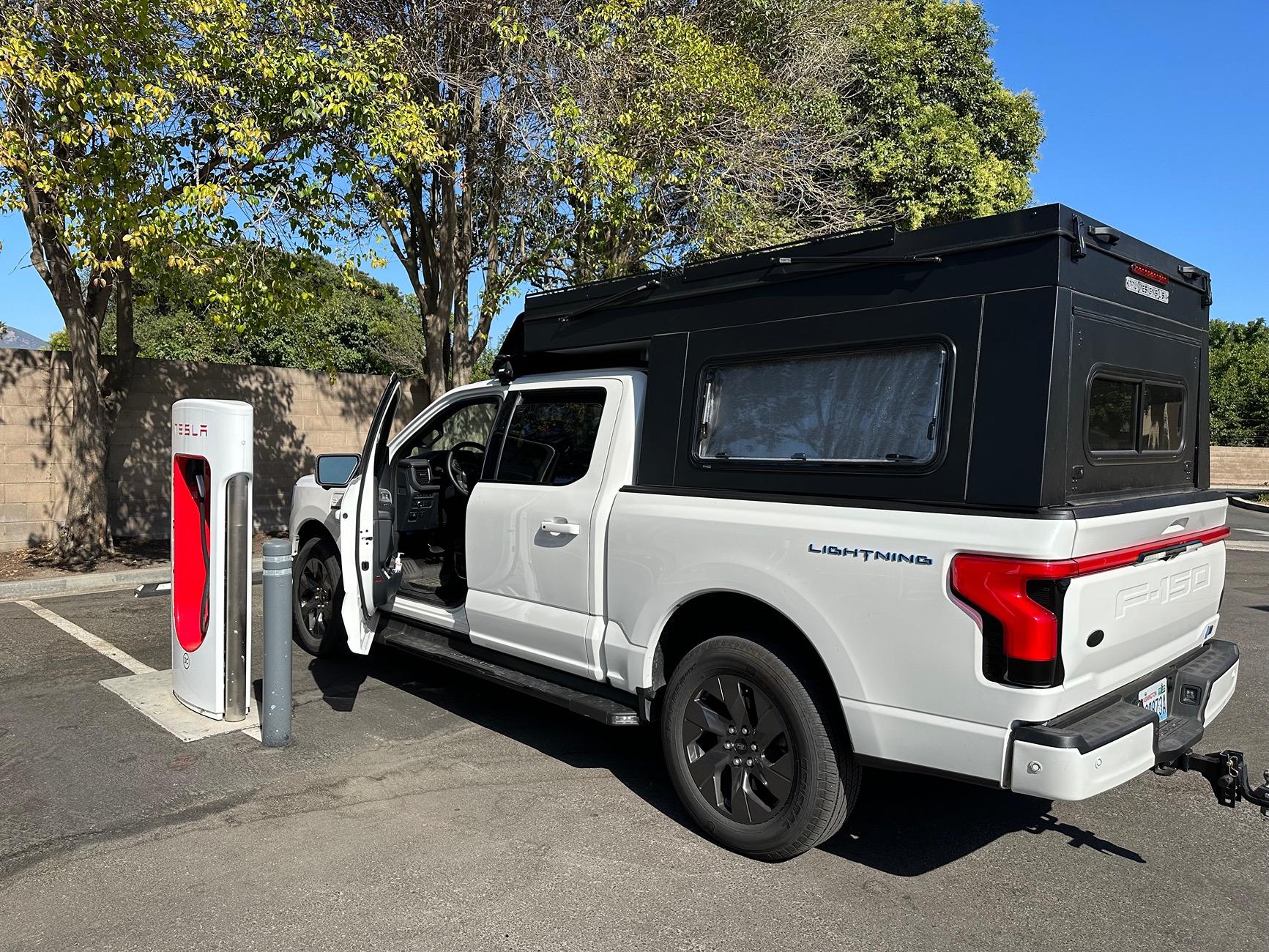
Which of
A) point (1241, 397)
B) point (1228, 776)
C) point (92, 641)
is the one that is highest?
point (1241, 397)

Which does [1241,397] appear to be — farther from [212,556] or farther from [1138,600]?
[212,556]

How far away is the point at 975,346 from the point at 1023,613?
3.00ft

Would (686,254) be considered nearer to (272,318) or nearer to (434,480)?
(272,318)

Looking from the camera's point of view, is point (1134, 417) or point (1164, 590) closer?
point (1164, 590)

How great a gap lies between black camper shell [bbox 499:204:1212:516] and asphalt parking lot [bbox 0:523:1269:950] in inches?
57.3

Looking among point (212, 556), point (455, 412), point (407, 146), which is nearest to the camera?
point (212, 556)

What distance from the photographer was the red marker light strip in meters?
3.55

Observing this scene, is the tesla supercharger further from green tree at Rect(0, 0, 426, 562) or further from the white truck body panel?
green tree at Rect(0, 0, 426, 562)

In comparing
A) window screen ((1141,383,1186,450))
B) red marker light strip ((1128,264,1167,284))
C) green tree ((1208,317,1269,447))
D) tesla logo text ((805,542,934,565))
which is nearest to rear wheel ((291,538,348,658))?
tesla logo text ((805,542,934,565))

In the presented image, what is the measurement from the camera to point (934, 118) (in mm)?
17109

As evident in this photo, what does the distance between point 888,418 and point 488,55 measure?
868cm

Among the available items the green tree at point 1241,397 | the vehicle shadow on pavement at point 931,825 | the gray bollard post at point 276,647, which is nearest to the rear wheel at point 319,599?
the gray bollard post at point 276,647

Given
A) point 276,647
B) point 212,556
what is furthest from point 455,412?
point 276,647

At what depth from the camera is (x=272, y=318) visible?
947 cm
